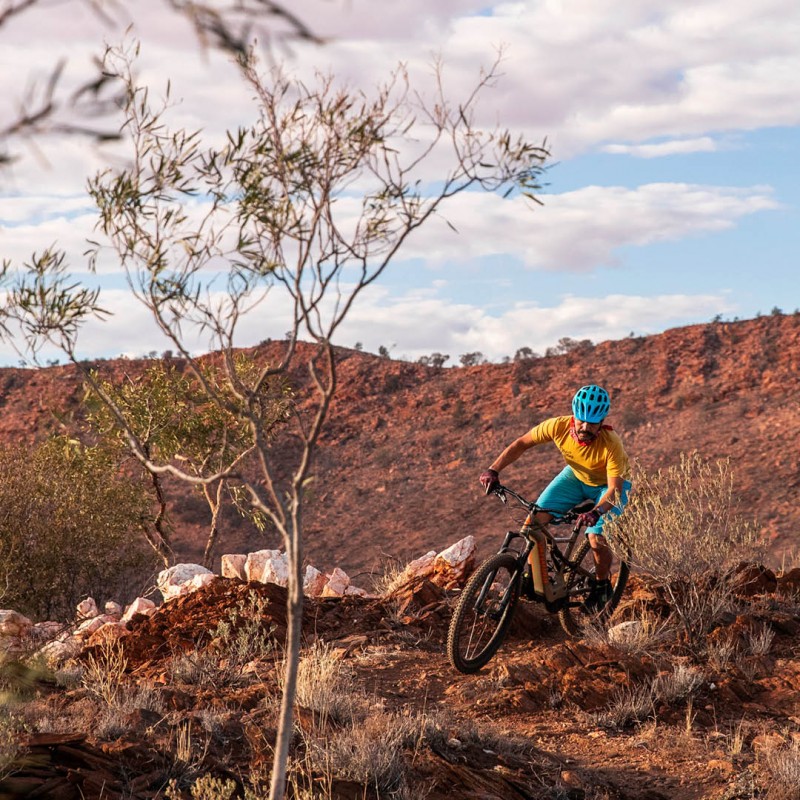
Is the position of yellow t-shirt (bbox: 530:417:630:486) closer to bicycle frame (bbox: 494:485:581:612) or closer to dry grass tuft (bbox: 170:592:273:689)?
bicycle frame (bbox: 494:485:581:612)

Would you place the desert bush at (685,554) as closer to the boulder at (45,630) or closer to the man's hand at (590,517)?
the man's hand at (590,517)

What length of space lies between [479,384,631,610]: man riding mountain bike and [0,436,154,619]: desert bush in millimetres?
9130

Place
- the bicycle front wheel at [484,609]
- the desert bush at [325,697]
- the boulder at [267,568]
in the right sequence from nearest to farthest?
1. the desert bush at [325,697]
2. the bicycle front wheel at [484,609]
3. the boulder at [267,568]

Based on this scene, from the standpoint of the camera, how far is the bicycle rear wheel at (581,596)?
8500 mm

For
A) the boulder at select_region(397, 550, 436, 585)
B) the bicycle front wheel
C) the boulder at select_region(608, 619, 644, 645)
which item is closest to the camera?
the bicycle front wheel

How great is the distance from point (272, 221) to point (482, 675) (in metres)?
4.72

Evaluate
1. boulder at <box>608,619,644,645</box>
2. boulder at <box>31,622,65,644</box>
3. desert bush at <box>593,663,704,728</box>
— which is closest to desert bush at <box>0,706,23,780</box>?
desert bush at <box>593,663,704,728</box>

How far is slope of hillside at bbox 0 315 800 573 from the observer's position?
28.0 metres

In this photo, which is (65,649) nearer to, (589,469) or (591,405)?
(589,469)

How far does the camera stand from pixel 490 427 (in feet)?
112

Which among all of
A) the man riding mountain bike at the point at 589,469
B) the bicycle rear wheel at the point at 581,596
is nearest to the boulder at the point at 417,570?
the bicycle rear wheel at the point at 581,596

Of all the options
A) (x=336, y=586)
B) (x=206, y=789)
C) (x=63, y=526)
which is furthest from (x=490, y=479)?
(x=63, y=526)

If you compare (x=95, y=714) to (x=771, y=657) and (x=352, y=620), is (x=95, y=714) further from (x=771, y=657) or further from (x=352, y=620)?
(x=771, y=657)

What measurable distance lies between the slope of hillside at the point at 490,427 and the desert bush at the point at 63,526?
1009 centimetres
